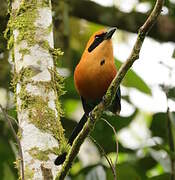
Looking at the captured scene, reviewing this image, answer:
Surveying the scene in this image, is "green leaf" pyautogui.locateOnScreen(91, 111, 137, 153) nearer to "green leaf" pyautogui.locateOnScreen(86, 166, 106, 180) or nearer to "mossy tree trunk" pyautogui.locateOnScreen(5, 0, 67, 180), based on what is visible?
"green leaf" pyautogui.locateOnScreen(86, 166, 106, 180)

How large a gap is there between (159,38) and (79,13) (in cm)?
83

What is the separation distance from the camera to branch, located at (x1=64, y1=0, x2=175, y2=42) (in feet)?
18.0

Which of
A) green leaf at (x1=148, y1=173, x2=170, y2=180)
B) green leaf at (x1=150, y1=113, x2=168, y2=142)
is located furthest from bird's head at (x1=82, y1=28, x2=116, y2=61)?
green leaf at (x1=150, y1=113, x2=168, y2=142)

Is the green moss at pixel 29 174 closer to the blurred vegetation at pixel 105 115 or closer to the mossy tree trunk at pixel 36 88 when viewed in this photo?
the mossy tree trunk at pixel 36 88

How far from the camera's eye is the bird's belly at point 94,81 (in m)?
3.46

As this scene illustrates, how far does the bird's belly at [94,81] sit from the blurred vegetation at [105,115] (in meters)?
0.44

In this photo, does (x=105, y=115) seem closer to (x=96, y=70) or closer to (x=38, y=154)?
(x=96, y=70)

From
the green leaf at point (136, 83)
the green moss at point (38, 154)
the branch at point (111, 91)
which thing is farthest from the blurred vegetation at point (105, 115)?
the branch at point (111, 91)

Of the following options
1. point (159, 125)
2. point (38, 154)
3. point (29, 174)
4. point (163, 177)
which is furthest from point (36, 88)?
point (159, 125)

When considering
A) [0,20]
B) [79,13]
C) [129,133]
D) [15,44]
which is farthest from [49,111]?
[129,133]

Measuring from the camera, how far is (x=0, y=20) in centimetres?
417

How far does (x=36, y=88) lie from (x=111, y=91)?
658 millimetres

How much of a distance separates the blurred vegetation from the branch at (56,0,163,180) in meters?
1.01

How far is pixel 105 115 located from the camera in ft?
14.8
